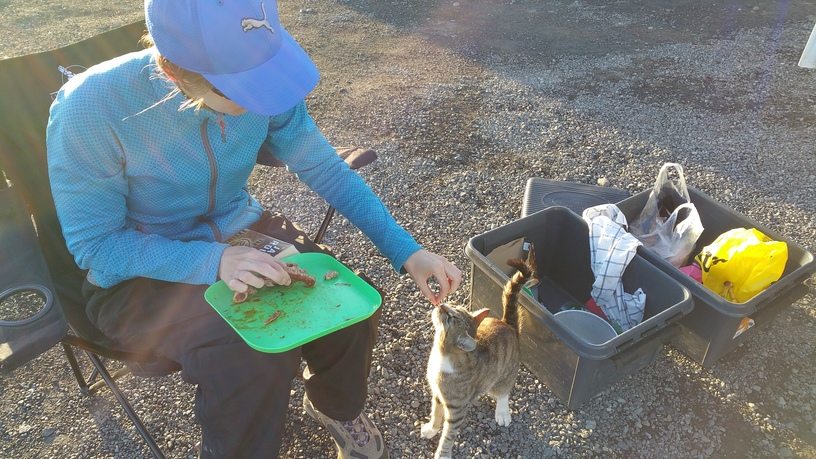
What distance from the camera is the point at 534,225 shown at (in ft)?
8.11

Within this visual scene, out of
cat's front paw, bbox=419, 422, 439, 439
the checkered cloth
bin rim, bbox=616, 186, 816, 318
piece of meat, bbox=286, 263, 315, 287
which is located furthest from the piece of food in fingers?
bin rim, bbox=616, 186, 816, 318

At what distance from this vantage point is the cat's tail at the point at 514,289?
1911mm

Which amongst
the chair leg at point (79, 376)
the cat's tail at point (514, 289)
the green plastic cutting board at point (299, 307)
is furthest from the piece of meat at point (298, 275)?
A: the chair leg at point (79, 376)

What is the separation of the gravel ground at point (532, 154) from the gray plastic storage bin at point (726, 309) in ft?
0.47

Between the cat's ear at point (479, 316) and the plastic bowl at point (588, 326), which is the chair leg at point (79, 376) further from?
the plastic bowl at point (588, 326)

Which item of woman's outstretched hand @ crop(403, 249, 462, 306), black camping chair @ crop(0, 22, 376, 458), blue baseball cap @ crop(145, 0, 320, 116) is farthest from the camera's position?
woman's outstretched hand @ crop(403, 249, 462, 306)

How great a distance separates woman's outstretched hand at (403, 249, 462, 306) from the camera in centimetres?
170

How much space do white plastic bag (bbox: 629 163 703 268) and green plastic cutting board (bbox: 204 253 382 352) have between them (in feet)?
5.11

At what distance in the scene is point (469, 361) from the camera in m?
1.86

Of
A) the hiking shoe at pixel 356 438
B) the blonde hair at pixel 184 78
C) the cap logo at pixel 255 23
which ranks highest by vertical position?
the cap logo at pixel 255 23

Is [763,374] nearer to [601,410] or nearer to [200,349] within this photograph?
[601,410]

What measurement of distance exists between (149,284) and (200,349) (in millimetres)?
290

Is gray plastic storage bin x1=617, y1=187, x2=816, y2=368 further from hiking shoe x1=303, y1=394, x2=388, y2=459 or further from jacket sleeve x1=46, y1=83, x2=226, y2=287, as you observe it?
jacket sleeve x1=46, y1=83, x2=226, y2=287

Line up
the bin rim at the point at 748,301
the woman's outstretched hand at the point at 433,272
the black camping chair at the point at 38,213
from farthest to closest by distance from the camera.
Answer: the bin rim at the point at 748,301 < the woman's outstretched hand at the point at 433,272 < the black camping chair at the point at 38,213
